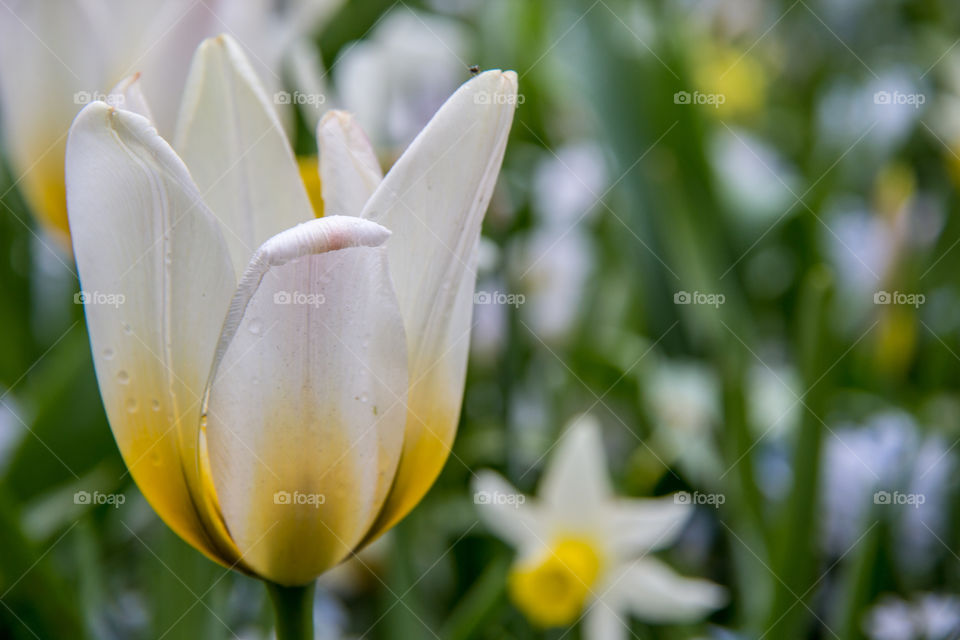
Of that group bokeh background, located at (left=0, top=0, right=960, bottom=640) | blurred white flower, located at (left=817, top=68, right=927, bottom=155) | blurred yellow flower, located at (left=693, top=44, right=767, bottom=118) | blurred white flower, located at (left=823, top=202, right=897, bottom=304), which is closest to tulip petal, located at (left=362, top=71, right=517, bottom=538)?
bokeh background, located at (left=0, top=0, right=960, bottom=640)

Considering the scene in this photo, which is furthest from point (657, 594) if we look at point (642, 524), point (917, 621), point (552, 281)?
point (552, 281)

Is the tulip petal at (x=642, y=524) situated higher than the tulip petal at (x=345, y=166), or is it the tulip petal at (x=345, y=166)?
the tulip petal at (x=345, y=166)

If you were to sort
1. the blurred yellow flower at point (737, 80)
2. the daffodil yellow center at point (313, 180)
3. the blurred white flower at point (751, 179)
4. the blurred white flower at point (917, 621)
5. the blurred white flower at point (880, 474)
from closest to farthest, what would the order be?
1. the daffodil yellow center at point (313, 180)
2. the blurred white flower at point (917, 621)
3. the blurred white flower at point (880, 474)
4. the blurred white flower at point (751, 179)
5. the blurred yellow flower at point (737, 80)

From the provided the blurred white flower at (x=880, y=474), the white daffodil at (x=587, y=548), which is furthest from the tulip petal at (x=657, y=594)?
the blurred white flower at (x=880, y=474)

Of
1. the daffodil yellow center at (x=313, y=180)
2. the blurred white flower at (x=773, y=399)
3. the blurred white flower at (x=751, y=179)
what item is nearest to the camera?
the daffodil yellow center at (x=313, y=180)

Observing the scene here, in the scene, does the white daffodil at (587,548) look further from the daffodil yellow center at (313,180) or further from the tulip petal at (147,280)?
the tulip petal at (147,280)

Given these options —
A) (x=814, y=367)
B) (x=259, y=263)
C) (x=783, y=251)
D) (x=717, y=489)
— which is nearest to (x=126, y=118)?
(x=259, y=263)

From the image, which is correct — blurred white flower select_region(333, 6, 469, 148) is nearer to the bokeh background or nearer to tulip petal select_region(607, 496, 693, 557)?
the bokeh background
